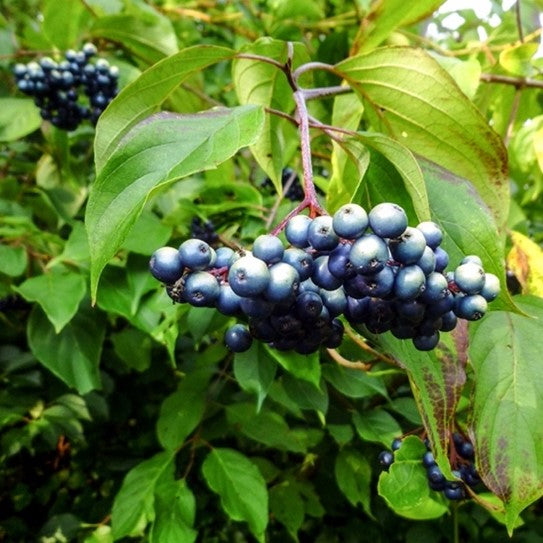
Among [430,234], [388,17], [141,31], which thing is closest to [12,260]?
[141,31]

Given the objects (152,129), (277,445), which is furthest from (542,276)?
(152,129)

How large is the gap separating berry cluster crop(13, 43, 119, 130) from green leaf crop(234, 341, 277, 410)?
3.03 ft

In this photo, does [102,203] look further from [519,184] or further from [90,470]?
[90,470]

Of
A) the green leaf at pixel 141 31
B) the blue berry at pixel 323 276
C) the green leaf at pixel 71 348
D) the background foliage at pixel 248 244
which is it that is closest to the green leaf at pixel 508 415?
the background foliage at pixel 248 244

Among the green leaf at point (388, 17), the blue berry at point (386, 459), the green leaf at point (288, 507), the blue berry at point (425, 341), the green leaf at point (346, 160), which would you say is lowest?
the green leaf at point (288, 507)

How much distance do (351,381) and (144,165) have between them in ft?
3.01

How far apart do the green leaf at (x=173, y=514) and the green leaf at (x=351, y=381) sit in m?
0.45

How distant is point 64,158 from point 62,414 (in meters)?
0.78

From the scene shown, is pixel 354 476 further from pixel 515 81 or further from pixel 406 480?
pixel 515 81

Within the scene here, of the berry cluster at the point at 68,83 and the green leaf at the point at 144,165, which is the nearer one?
the green leaf at the point at 144,165

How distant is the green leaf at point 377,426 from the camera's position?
4.80 feet

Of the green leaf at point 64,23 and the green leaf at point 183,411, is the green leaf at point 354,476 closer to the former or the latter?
the green leaf at point 183,411

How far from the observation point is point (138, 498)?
60.7 inches

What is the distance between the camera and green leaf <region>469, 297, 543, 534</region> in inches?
34.0
